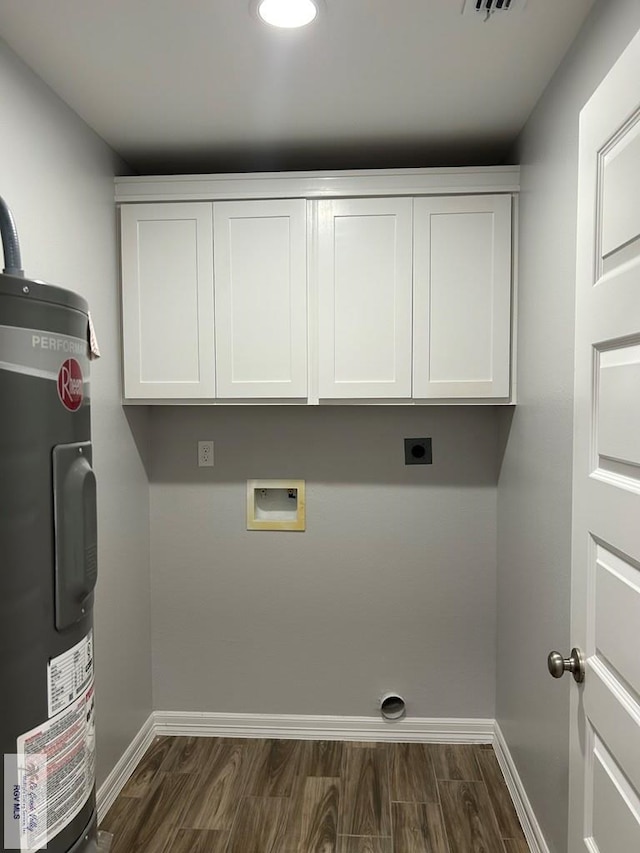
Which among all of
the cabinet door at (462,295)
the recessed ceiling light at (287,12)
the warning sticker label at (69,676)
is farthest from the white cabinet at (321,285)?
the warning sticker label at (69,676)

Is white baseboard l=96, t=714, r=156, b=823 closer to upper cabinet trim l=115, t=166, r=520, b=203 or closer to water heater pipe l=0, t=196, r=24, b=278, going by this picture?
water heater pipe l=0, t=196, r=24, b=278

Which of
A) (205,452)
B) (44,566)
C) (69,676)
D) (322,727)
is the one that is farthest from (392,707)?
(44,566)

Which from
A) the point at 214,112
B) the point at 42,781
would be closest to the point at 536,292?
the point at 214,112

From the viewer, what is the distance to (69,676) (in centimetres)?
114

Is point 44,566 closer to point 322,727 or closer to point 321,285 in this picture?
point 321,285

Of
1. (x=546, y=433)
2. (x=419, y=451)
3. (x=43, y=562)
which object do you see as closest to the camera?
(x=43, y=562)

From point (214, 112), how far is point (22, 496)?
5.24ft

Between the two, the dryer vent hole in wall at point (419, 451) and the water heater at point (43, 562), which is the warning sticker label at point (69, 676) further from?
the dryer vent hole in wall at point (419, 451)

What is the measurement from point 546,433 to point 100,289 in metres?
1.67

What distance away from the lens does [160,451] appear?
9.01 feet

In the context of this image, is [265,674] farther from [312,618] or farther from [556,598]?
[556,598]

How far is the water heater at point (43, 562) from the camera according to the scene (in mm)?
1015

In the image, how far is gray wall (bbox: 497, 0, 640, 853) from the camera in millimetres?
1679

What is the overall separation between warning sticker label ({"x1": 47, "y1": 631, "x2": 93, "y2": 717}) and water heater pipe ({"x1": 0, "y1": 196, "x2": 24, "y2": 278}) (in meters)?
0.72
